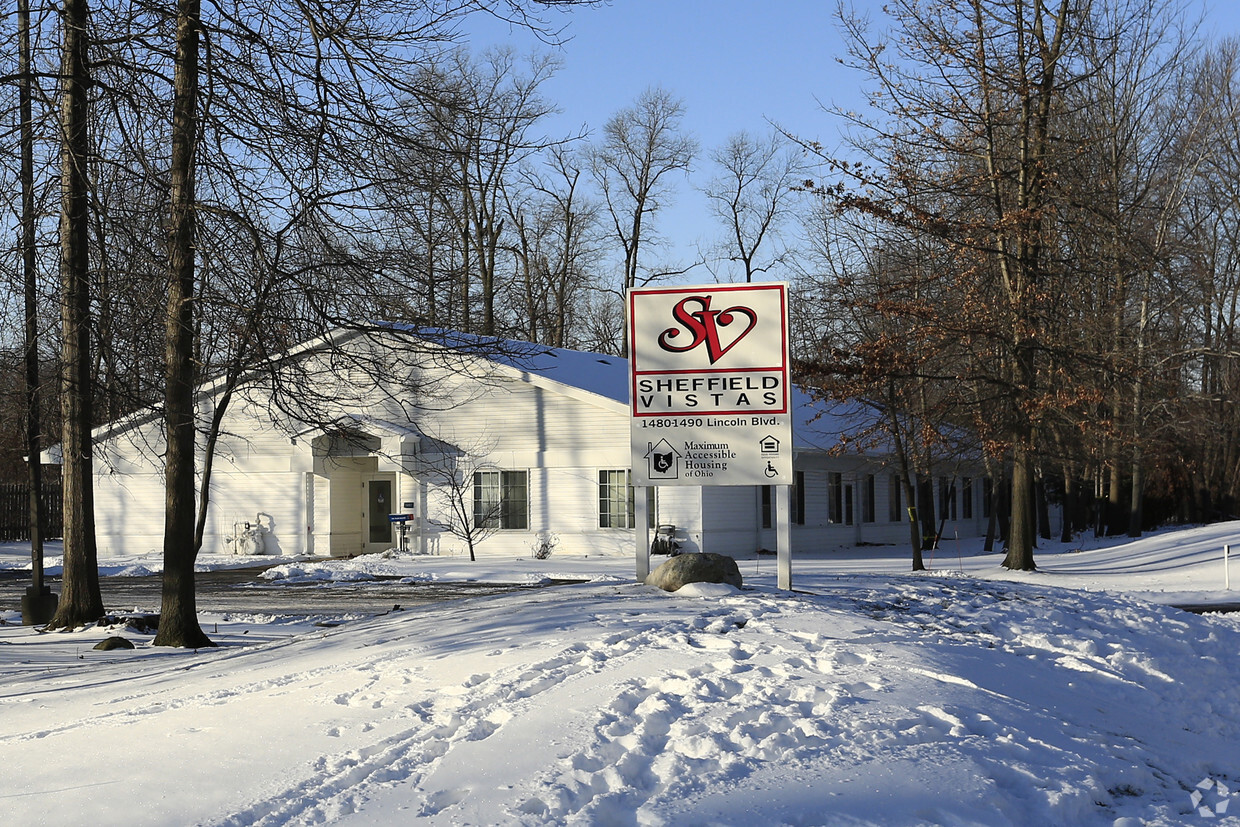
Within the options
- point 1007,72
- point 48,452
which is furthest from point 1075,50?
point 48,452

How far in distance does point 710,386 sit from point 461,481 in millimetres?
18381

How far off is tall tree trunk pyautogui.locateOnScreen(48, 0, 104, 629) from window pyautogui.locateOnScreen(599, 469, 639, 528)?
15.2 meters

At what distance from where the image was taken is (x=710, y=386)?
11930 mm

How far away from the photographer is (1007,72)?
2241 cm

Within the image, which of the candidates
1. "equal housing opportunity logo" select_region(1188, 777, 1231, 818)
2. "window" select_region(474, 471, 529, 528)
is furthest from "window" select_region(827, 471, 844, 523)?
"equal housing opportunity logo" select_region(1188, 777, 1231, 818)

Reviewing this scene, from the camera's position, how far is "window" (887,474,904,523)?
37812 mm

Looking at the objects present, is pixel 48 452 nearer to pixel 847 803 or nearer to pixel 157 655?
pixel 157 655

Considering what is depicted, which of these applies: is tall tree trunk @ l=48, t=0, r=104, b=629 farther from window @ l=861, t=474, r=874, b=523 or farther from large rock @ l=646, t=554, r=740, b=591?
window @ l=861, t=474, r=874, b=523

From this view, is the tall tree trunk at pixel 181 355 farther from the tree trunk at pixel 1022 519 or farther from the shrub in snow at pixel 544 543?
the tree trunk at pixel 1022 519

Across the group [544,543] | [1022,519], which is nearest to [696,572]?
[1022,519]

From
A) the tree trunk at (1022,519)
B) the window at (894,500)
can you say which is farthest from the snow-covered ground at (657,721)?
the window at (894,500)

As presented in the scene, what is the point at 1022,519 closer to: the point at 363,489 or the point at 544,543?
the point at 544,543

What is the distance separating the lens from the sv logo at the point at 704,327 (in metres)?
11.8

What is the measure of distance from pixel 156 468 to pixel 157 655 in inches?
819
